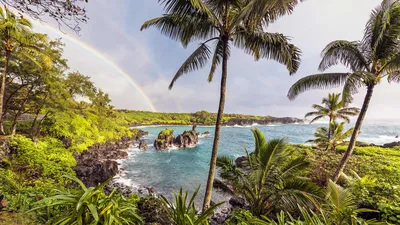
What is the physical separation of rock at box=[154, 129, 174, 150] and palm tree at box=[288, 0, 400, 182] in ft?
71.9

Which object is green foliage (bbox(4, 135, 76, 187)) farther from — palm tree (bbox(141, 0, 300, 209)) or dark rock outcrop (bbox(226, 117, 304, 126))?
dark rock outcrop (bbox(226, 117, 304, 126))

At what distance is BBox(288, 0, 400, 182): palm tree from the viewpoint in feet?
17.7

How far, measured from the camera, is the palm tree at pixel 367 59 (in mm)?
5395

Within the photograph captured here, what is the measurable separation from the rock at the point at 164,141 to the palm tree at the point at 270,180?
21202mm

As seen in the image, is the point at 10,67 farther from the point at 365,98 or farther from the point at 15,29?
the point at 365,98

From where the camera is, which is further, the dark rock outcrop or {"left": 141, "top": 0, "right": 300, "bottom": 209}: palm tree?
the dark rock outcrop

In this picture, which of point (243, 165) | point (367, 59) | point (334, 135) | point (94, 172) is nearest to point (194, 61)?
point (243, 165)

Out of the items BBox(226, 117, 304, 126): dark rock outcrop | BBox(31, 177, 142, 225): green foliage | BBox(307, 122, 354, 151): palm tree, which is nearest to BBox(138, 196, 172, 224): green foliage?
BBox(31, 177, 142, 225): green foliage

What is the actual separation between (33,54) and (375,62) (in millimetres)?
16907

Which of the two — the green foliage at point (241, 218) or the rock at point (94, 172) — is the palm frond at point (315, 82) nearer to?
the green foliage at point (241, 218)

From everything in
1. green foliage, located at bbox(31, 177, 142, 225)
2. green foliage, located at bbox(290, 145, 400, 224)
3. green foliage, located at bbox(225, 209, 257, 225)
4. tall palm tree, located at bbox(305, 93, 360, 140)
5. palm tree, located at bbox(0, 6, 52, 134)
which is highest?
palm tree, located at bbox(0, 6, 52, 134)

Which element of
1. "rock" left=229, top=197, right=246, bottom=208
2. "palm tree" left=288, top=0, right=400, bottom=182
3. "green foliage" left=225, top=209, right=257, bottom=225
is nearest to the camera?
"green foliage" left=225, top=209, right=257, bottom=225

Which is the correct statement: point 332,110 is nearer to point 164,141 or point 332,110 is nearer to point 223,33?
point 223,33

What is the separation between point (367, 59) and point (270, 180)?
5447 millimetres
